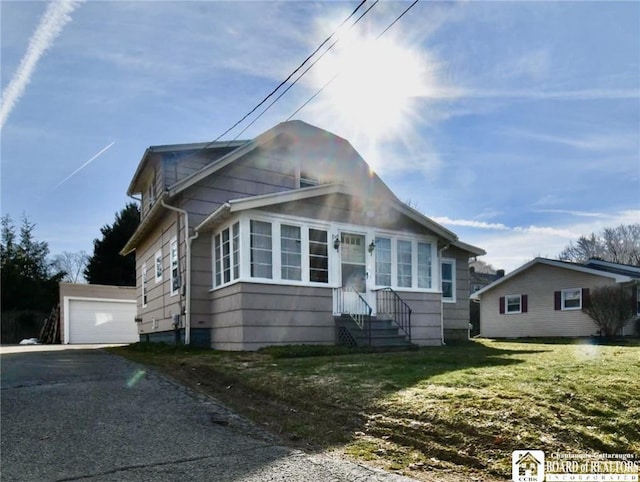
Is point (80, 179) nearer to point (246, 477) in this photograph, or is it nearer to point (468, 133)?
point (468, 133)

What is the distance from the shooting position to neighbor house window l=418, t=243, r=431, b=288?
38.7 feet

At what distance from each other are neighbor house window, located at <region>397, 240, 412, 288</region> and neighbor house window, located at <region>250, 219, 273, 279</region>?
139 inches

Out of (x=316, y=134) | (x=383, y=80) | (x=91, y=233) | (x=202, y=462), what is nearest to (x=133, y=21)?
(x=383, y=80)

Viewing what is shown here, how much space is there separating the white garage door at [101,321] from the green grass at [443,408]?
57.9 feet

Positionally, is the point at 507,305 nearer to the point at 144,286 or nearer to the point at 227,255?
the point at 144,286

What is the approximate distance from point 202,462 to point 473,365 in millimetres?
4361

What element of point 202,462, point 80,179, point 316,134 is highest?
point 316,134

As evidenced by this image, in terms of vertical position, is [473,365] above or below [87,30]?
below

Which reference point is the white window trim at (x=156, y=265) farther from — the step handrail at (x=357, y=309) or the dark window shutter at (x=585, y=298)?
the dark window shutter at (x=585, y=298)

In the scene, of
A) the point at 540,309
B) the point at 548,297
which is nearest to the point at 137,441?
the point at 548,297

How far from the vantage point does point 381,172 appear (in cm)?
1495

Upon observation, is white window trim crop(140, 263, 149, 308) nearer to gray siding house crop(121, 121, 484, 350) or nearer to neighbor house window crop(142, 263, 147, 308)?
neighbor house window crop(142, 263, 147, 308)

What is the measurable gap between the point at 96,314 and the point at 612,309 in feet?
72.9

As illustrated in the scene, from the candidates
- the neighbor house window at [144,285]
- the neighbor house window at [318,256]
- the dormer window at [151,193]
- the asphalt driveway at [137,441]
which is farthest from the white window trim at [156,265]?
the asphalt driveway at [137,441]
